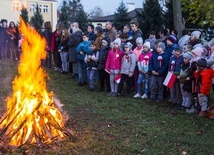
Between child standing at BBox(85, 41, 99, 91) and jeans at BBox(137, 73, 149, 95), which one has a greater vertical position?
child standing at BBox(85, 41, 99, 91)

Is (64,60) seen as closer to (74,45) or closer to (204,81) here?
(74,45)

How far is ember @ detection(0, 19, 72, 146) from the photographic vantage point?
621cm

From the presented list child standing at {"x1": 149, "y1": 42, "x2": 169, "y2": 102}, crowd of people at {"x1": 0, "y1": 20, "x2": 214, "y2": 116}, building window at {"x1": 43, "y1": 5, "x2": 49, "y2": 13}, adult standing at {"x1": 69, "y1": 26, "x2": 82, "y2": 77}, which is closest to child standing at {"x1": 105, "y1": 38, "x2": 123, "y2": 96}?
crowd of people at {"x1": 0, "y1": 20, "x2": 214, "y2": 116}

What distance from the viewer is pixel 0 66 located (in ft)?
50.5

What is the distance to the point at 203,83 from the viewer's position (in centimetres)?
852

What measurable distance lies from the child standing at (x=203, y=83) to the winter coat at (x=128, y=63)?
2.30 m

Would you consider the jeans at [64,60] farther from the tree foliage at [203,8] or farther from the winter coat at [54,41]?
the tree foliage at [203,8]

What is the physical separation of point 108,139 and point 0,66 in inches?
399

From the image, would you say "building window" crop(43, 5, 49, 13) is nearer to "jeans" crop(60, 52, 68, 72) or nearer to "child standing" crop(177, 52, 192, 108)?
"jeans" crop(60, 52, 68, 72)

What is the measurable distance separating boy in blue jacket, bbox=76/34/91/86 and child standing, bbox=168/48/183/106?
129 inches

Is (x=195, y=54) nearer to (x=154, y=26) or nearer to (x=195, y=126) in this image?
(x=195, y=126)

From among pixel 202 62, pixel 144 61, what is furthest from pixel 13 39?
pixel 202 62

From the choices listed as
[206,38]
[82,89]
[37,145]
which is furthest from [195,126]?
[206,38]

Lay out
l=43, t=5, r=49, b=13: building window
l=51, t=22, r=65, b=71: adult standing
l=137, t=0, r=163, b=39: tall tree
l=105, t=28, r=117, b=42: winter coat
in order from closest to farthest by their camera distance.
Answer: l=105, t=28, r=117, b=42: winter coat
l=51, t=22, r=65, b=71: adult standing
l=137, t=0, r=163, b=39: tall tree
l=43, t=5, r=49, b=13: building window
